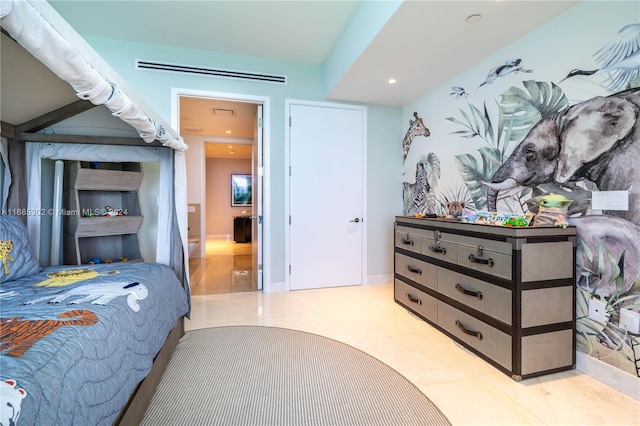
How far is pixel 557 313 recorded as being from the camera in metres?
1.82

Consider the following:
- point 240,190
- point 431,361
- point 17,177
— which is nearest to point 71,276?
point 17,177

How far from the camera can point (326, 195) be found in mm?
3643

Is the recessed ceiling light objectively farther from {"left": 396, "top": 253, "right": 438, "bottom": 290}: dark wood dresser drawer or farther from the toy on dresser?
{"left": 396, "top": 253, "right": 438, "bottom": 290}: dark wood dresser drawer

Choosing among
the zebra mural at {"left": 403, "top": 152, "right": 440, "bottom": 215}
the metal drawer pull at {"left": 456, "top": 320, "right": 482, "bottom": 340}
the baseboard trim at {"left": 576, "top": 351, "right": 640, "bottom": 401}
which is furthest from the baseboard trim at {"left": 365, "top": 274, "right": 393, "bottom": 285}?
the baseboard trim at {"left": 576, "top": 351, "right": 640, "bottom": 401}

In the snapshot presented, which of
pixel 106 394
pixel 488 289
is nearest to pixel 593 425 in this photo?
pixel 488 289

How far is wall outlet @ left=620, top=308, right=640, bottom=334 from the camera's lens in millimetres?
1618

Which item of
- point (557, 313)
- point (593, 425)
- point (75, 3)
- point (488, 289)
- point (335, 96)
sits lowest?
point (593, 425)

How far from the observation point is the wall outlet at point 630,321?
1618 mm

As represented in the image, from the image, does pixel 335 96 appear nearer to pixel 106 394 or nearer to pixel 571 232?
pixel 571 232

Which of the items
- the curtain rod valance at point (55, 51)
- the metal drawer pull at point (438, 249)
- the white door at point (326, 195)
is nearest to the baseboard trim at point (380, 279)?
the white door at point (326, 195)

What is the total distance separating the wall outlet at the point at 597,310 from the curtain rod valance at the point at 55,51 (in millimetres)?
2921

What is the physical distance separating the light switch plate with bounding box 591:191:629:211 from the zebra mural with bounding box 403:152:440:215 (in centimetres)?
149

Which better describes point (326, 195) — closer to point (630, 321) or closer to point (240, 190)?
point (630, 321)

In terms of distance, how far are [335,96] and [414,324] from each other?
2661 mm
